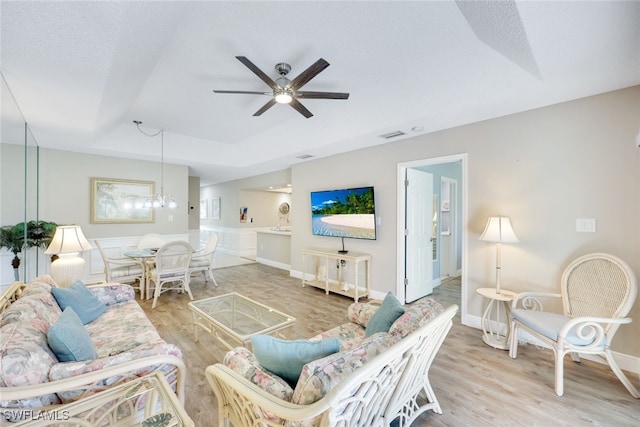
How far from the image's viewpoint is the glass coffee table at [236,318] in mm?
2201

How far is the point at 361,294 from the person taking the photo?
13.5 ft

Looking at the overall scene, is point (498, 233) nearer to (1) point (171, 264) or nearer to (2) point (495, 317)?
(2) point (495, 317)

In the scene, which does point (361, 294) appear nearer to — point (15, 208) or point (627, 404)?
point (627, 404)

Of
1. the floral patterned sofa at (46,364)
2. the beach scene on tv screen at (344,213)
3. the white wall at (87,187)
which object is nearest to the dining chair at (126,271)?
the white wall at (87,187)

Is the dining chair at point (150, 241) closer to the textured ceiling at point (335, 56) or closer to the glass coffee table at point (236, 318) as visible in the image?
the textured ceiling at point (335, 56)

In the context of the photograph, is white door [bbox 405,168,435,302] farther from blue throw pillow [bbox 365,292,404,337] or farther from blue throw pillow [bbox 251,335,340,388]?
blue throw pillow [bbox 251,335,340,388]

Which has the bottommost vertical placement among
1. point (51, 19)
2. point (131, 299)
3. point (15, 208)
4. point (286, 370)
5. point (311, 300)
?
point (311, 300)

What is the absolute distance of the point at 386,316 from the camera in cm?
175

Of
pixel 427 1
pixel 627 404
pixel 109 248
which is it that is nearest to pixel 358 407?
pixel 627 404

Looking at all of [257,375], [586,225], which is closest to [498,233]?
[586,225]

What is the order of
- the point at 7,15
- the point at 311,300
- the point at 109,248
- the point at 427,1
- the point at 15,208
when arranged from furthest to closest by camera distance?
1. the point at 109,248
2. the point at 311,300
3. the point at 15,208
4. the point at 427,1
5. the point at 7,15

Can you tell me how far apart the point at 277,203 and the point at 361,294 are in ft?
18.1

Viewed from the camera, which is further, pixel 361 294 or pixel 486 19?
pixel 361 294

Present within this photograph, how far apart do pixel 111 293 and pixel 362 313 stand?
2539 millimetres
